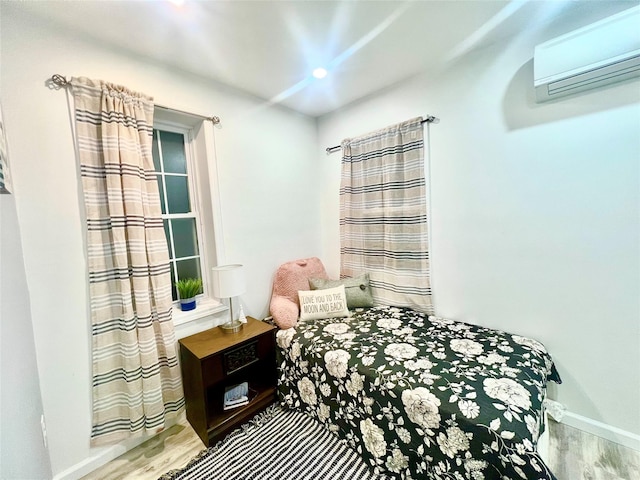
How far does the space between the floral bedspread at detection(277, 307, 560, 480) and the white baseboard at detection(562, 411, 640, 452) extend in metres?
0.31

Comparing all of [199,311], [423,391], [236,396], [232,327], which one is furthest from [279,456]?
Answer: [199,311]

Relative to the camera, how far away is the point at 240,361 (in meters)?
1.89

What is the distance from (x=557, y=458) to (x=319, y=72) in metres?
2.91

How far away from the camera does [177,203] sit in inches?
84.2

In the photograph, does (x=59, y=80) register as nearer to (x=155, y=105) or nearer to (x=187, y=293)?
(x=155, y=105)

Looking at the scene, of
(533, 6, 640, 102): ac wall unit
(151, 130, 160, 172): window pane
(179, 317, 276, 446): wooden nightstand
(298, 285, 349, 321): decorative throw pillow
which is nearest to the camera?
(533, 6, 640, 102): ac wall unit

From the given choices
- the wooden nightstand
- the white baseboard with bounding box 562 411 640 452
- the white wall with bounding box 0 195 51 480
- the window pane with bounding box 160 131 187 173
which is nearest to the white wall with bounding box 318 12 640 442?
the white baseboard with bounding box 562 411 640 452

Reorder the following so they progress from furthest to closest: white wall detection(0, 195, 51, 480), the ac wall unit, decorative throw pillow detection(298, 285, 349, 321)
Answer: decorative throw pillow detection(298, 285, 349, 321) → the ac wall unit → white wall detection(0, 195, 51, 480)

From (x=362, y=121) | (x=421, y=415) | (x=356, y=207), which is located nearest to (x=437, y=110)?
(x=362, y=121)

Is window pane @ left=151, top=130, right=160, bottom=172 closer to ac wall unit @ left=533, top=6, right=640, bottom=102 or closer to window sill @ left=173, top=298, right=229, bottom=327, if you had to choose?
window sill @ left=173, top=298, right=229, bottom=327

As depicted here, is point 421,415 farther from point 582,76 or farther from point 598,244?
point 582,76

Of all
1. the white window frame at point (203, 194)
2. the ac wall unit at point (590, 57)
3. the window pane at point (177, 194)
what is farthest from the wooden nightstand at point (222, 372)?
the ac wall unit at point (590, 57)

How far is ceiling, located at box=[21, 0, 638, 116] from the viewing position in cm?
142

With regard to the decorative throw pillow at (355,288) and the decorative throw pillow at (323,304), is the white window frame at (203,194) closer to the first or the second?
the decorative throw pillow at (323,304)
